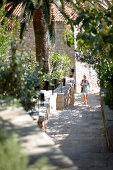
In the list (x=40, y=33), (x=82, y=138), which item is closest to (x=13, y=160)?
(x=82, y=138)


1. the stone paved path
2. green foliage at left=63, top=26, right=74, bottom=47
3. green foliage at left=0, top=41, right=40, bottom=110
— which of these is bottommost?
the stone paved path

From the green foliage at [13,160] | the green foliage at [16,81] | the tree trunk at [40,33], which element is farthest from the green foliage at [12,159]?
the tree trunk at [40,33]

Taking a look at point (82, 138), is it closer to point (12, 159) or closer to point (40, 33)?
point (12, 159)

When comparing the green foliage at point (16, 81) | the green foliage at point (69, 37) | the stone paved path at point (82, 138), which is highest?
the green foliage at point (69, 37)

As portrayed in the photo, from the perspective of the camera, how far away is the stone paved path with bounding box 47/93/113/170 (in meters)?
6.06

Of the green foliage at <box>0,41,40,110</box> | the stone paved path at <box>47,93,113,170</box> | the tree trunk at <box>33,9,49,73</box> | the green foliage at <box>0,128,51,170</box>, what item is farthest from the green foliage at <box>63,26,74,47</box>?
the tree trunk at <box>33,9,49,73</box>

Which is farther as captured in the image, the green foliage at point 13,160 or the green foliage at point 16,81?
the green foliage at point 16,81

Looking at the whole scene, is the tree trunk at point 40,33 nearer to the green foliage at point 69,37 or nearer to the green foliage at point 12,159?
the green foliage at point 69,37

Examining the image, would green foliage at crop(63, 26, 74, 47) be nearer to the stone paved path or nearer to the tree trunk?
the stone paved path

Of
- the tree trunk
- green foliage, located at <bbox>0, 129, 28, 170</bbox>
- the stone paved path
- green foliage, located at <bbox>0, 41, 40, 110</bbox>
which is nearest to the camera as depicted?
green foliage, located at <bbox>0, 129, 28, 170</bbox>

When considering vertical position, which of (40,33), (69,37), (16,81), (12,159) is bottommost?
(16,81)

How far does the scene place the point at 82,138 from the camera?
8.02 metres

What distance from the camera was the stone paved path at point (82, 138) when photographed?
6059 mm

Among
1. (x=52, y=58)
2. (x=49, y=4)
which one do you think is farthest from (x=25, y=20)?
(x=52, y=58)
